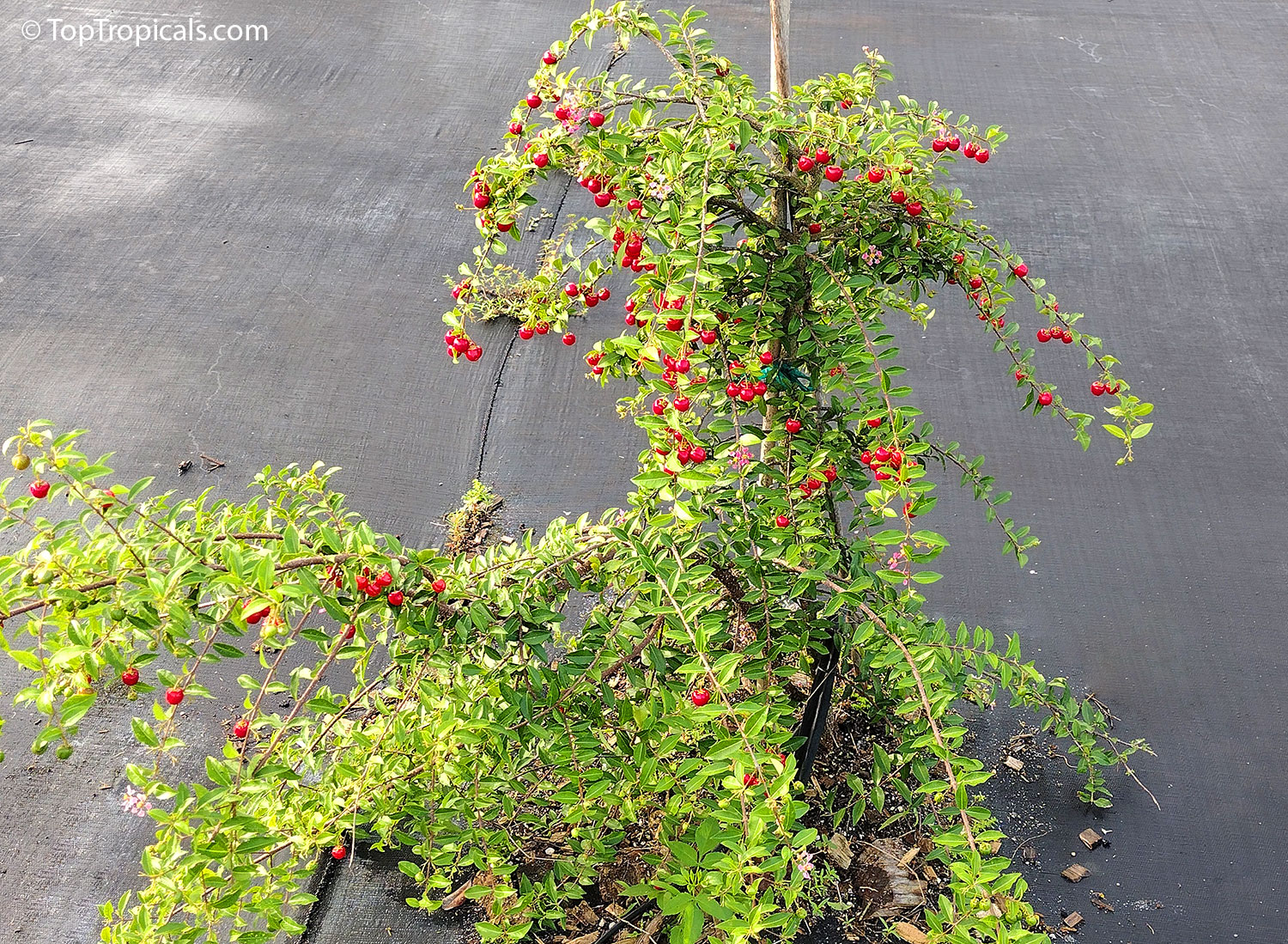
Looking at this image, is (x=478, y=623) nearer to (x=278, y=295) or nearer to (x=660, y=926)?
(x=660, y=926)

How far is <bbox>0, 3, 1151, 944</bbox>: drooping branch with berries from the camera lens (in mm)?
1289

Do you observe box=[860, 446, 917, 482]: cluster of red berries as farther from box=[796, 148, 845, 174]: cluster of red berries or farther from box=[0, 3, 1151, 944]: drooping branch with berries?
box=[796, 148, 845, 174]: cluster of red berries

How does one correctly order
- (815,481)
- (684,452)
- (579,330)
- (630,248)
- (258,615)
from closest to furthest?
(258,615), (684,452), (630,248), (815,481), (579,330)

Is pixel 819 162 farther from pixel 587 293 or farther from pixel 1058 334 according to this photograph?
pixel 1058 334

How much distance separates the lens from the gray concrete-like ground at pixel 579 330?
2377 millimetres

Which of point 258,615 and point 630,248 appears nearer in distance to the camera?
point 258,615

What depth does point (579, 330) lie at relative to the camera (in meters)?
3.59

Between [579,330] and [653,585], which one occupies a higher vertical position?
[653,585]

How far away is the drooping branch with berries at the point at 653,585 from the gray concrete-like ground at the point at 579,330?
0.70 m

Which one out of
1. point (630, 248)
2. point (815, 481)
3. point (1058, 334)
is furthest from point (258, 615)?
point (1058, 334)

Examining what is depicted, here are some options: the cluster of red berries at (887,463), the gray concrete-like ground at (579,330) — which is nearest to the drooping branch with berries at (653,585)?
the cluster of red berries at (887,463)

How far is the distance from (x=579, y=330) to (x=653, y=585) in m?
2.22

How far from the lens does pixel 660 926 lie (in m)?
2.00

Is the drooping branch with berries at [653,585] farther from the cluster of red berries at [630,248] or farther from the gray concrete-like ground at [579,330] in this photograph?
the gray concrete-like ground at [579,330]
